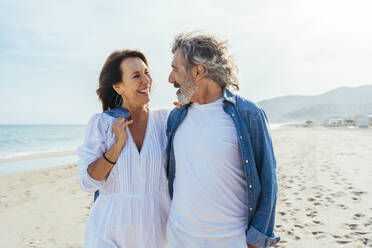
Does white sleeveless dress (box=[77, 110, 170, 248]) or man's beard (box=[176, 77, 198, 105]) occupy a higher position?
man's beard (box=[176, 77, 198, 105])

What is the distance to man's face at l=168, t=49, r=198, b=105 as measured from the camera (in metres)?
2.25

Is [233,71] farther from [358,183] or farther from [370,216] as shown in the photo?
[358,183]

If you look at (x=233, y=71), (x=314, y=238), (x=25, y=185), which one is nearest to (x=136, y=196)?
(x=233, y=71)

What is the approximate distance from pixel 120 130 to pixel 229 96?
0.89m

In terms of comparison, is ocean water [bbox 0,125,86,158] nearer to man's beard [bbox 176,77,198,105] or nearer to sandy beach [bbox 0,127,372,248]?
sandy beach [bbox 0,127,372,248]

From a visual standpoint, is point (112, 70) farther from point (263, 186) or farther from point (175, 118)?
point (263, 186)

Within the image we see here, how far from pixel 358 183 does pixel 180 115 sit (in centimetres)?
593

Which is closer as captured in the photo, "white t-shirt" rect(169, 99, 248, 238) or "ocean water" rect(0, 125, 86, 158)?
"white t-shirt" rect(169, 99, 248, 238)

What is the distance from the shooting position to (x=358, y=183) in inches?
260

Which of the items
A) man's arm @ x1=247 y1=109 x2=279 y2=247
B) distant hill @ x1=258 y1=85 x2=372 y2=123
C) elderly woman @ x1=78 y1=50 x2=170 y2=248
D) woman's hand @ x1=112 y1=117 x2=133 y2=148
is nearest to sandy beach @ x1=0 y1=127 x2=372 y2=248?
man's arm @ x1=247 y1=109 x2=279 y2=247

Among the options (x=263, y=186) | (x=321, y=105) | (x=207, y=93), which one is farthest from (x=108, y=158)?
(x=321, y=105)

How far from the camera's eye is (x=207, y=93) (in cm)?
226

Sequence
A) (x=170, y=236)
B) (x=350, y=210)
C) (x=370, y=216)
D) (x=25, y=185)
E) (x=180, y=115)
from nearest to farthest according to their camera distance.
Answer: (x=170, y=236)
(x=180, y=115)
(x=370, y=216)
(x=350, y=210)
(x=25, y=185)

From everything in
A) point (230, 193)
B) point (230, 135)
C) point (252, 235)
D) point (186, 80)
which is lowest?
point (252, 235)
